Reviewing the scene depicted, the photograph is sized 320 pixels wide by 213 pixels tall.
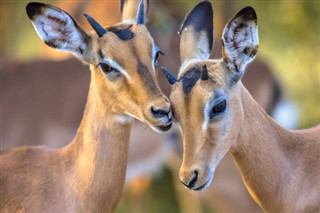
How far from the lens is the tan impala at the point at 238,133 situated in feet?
21.2

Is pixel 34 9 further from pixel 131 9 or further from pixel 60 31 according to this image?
pixel 131 9

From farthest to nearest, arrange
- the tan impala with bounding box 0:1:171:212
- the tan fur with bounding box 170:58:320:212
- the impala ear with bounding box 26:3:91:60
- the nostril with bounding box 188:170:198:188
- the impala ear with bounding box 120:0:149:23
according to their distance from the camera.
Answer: the impala ear with bounding box 120:0:149:23, the impala ear with bounding box 26:3:91:60, the tan impala with bounding box 0:1:171:212, the tan fur with bounding box 170:58:320:212, the nostril with bounding box 188:170:198:188

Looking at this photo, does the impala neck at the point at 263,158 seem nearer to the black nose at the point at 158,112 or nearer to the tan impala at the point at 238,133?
the tan impala at the point at 238,133

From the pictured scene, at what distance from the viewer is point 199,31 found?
7.37 meters

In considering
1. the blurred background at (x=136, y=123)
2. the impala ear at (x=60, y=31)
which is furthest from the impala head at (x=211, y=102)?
the blurred background at (x=136, y=123)

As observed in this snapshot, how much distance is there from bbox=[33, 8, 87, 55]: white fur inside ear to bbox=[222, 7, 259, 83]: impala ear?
1077mm

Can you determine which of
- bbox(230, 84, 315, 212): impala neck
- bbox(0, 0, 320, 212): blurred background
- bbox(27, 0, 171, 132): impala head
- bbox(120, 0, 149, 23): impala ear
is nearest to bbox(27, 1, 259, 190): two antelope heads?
bbox(27, 0, 171, 132): impala head

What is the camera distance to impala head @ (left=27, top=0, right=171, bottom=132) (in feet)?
22.4

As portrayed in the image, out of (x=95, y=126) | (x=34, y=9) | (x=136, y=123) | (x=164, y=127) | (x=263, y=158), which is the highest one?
(x=34, y=9)

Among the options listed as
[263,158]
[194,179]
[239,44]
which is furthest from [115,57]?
[263,158]

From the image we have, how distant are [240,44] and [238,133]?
58cm

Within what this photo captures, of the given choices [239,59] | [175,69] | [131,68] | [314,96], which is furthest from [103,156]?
[314,96]

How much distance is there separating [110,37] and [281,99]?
469 centimetres

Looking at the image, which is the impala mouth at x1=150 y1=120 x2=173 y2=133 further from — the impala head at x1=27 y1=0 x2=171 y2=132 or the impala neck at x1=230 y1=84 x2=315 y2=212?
the impala neck at x1=230 y1=84 x2=315 y2=212
